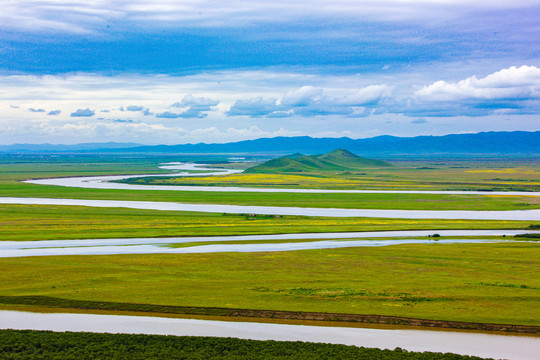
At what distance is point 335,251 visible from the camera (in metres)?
52.0

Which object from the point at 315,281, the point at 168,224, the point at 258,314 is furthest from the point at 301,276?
the point at 168,224

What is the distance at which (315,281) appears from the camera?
3997 cm

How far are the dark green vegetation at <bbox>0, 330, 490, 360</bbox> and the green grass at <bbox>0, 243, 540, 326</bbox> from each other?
18.5ft

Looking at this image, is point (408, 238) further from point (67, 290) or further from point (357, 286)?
point (67, 290)

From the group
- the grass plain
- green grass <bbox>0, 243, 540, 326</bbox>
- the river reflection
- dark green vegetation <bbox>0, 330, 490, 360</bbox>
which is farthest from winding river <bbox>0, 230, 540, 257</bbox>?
dark green vegetation <bbox>0, 330, 490, 360</bbox>

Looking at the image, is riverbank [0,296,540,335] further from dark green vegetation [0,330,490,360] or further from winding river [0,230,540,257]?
winding river [0,230,540,257]

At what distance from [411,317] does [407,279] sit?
28.7 ft

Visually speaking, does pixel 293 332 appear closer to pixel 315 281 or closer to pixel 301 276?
pixel 315 281

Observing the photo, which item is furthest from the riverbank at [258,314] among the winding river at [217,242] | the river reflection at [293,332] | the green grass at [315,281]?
the winding river at [217,242]

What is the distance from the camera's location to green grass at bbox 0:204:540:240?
209 feet

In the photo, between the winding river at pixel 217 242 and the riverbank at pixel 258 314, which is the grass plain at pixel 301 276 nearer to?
the riverbank at pixel 258 314

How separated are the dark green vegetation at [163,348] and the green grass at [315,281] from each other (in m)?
5.64

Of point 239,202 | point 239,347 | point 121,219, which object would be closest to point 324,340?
point 239,347

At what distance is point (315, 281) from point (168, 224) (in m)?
35.1
